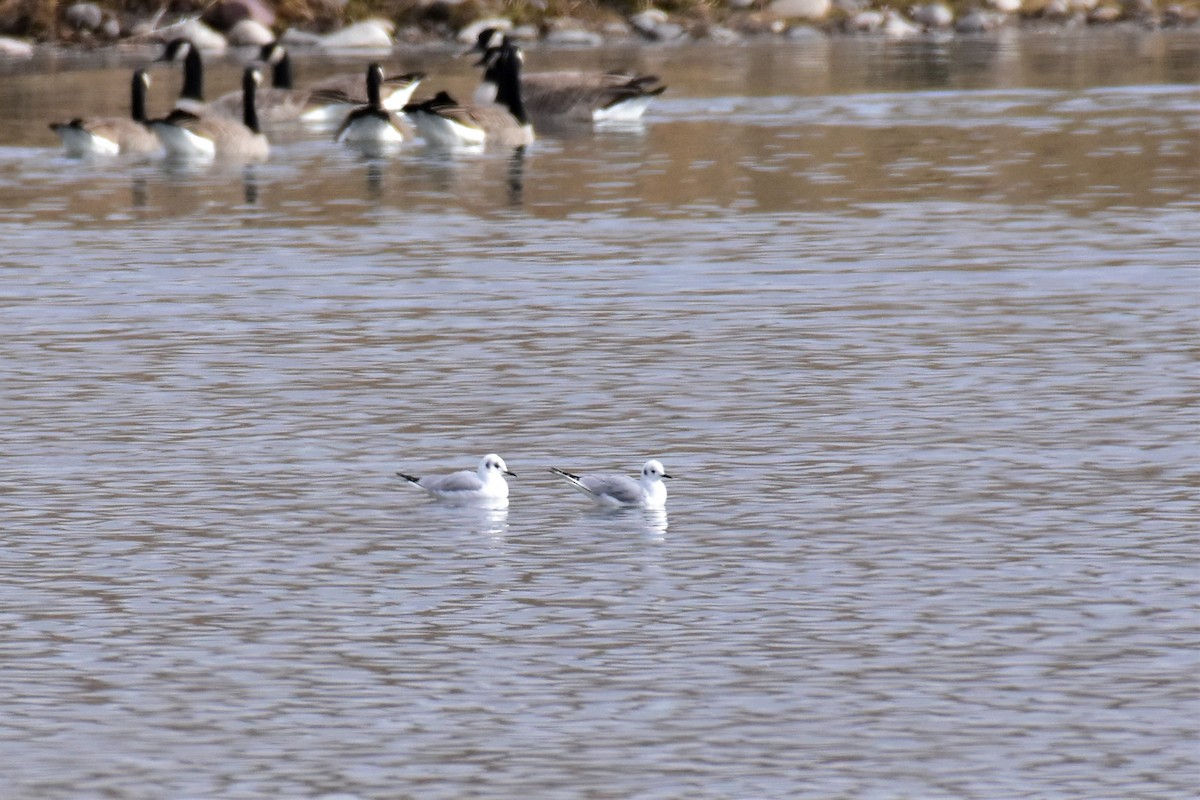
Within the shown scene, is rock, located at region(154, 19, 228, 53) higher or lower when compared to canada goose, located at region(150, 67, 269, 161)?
higher

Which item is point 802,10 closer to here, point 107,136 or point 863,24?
point 863,24

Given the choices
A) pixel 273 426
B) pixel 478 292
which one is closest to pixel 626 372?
pixel 273 426

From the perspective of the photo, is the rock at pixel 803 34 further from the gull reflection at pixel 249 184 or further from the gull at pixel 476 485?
the gull at pixel 476 485

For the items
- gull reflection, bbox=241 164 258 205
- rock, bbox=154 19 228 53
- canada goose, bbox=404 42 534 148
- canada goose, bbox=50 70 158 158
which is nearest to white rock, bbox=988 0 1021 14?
rock, bbox=154 19 228 53

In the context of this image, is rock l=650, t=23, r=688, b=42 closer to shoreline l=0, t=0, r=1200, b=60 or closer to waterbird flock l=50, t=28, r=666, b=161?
shoreline l=0, t=0, r=1200, b=60

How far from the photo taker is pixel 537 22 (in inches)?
2441

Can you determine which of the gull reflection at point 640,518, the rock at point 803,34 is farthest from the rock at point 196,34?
the gull reflection at point 640,518

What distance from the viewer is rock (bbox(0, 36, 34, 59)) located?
56.6 meters

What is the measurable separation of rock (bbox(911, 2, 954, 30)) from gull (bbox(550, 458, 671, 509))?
53456 mm

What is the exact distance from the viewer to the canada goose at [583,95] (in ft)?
123

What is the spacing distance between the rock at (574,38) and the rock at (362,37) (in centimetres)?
412

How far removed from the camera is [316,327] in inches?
704

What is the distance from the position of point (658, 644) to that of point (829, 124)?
87.5ft

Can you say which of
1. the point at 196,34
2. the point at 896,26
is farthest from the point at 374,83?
the point at 896,26
